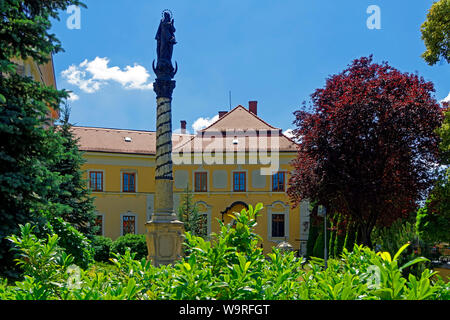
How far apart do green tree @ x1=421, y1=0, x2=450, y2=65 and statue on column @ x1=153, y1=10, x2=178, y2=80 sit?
391 inches

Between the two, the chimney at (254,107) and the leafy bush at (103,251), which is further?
the chimney at (254,107)

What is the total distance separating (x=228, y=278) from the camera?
103 inches

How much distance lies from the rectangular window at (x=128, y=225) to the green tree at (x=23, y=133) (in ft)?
85.9

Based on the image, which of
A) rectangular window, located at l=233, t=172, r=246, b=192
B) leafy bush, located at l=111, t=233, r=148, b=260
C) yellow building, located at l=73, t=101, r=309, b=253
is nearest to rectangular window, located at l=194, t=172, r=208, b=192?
yellow building, located at l=73, t=101, r=309, b=253

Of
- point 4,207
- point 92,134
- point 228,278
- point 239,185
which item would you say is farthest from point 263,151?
point 228,278

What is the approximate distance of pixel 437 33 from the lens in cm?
1709

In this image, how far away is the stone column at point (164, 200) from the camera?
733 inches

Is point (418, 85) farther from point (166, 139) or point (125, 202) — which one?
point (125, 202)

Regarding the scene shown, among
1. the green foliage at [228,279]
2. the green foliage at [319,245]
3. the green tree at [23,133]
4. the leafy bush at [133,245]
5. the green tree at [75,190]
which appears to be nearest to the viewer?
the green foliage at [228,279]

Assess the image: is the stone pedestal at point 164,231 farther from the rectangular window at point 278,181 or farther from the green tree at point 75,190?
the rectangular window at point 278,181

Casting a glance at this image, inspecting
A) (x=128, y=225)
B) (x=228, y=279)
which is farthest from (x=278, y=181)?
(x=228, y=279)

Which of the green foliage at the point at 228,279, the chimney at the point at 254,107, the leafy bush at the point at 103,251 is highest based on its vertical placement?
the chimney at the point at 254,107

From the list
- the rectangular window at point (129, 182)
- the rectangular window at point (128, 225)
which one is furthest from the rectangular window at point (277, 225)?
the rectangular window at point (129, 182)

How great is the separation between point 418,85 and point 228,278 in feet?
69.5
